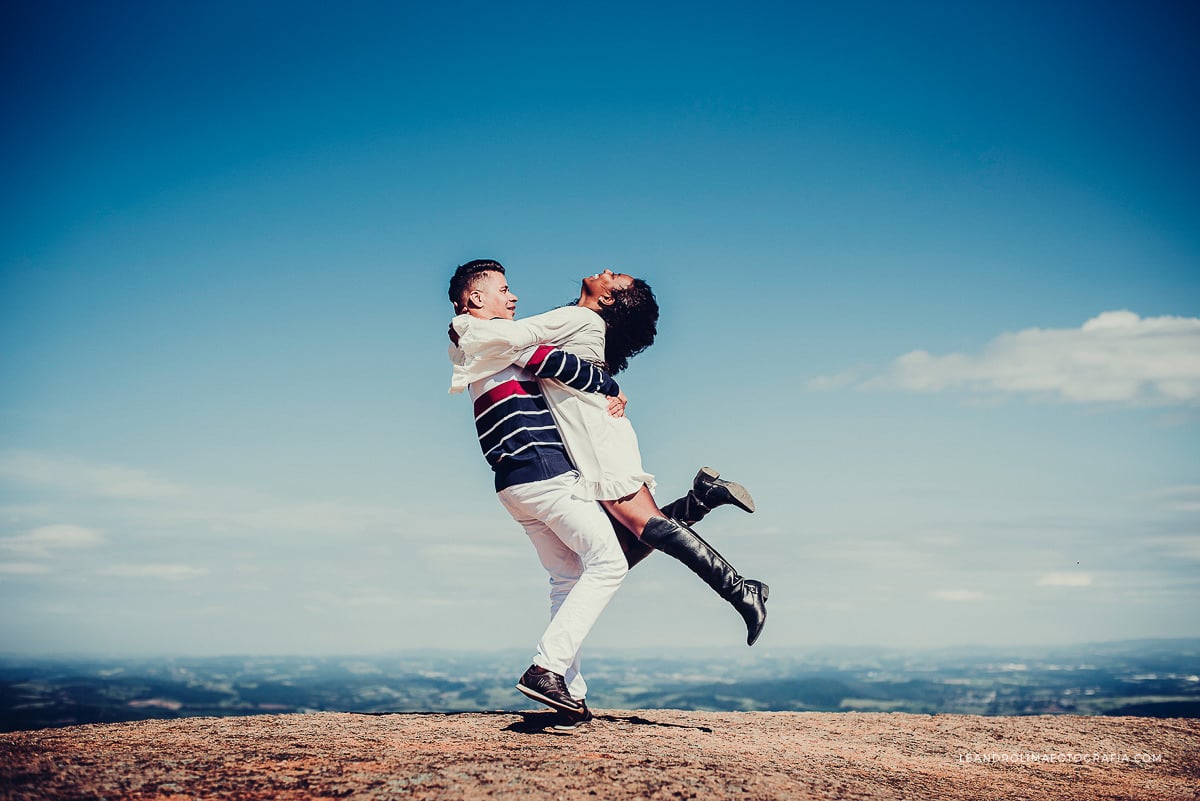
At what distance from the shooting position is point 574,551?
476cm

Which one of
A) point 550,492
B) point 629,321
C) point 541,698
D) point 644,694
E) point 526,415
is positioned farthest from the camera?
point 644,694

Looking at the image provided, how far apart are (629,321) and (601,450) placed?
37.1 inches

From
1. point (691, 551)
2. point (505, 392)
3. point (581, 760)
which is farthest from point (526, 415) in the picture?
point (581, 760)

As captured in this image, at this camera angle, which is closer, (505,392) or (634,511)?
(505,392)

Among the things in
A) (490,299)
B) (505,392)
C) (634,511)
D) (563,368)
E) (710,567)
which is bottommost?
(710,567)

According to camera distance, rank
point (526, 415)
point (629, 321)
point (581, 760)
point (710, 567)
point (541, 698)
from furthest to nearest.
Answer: point (629, 321), point (710, 567), point (526, 415), point (541, 698), point (581, 760)

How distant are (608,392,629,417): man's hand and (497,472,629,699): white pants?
21.1 inches

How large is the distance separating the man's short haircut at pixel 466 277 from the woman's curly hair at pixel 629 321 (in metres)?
0.76

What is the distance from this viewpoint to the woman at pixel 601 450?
4625 mm

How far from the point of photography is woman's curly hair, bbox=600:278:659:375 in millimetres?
5281

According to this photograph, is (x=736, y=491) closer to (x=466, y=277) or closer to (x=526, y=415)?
(x=526, y=415)

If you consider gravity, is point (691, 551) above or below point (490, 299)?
below

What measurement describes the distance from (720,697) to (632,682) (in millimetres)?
45036

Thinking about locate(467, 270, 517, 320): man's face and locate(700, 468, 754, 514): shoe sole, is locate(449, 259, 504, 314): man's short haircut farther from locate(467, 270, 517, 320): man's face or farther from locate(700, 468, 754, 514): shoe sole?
locate(700, 468, 754, 514): shoe sole
